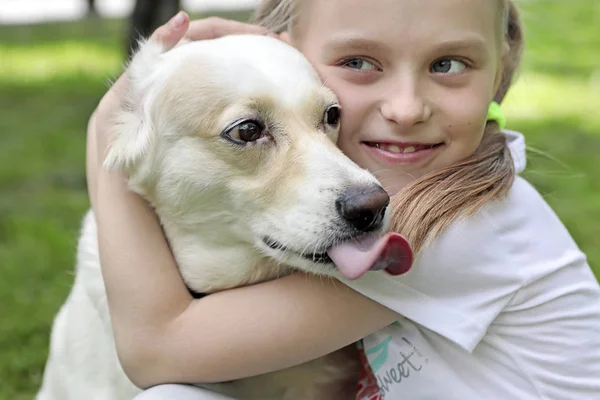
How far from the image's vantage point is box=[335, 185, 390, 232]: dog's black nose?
6.34ft

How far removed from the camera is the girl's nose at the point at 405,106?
217 cm

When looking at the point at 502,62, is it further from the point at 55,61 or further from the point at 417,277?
the point at 55,61

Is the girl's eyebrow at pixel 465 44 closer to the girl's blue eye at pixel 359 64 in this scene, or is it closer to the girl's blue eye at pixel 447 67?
the girl's blue eye at pixel 447 67

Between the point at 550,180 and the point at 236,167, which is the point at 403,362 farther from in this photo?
the point at 550,180

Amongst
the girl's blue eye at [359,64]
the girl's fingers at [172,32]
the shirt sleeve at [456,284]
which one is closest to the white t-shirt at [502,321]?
the shirt sleeve at [456,284]

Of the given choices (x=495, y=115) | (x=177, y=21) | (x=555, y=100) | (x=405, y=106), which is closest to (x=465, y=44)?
(x=405, y=106)

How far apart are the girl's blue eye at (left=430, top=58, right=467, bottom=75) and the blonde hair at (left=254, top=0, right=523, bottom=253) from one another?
0.24m

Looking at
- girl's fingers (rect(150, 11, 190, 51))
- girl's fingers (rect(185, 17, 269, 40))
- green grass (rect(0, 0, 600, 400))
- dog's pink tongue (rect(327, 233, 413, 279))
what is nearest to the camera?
dog's pink tongue (rect(327, 233, 413, 279))

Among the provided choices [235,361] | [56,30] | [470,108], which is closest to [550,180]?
[470,108]

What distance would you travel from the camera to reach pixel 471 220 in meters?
2.17

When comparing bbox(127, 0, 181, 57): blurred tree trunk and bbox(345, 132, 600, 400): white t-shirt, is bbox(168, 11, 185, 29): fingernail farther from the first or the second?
bbox(127, 0, 181, 57): blurred tree trunk

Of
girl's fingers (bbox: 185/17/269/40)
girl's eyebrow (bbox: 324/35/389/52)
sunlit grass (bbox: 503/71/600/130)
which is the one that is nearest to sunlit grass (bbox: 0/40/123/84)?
sunlit grass (bbox: 503/71/600/130)

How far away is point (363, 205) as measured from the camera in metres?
1.93

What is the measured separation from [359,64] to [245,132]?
420 millimetres
